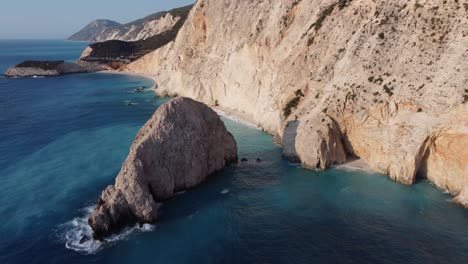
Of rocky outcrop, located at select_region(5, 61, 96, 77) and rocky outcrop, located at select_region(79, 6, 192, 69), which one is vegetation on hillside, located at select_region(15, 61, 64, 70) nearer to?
rocky outcrop, located at select_region(5, 61, 96, 77)

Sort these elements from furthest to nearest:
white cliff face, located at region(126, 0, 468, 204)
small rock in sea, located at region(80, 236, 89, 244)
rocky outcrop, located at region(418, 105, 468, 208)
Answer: white cliff face, located at region(126, 0, 468, 204) → rocky outcrop, located at region(418, 105, 468, 208) → small rock in sea, located at region(80, 236, 89, 244)

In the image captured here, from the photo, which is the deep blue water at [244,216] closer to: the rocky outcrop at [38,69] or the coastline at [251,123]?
the coastline at [251,123]

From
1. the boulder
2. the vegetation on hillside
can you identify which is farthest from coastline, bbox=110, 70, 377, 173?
the vegetation on hillside

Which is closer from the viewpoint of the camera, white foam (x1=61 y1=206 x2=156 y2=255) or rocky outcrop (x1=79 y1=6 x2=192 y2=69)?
white foam (x1=61 y1=206 x2=156 y2=255)

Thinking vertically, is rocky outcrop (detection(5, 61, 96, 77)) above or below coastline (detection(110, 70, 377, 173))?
above

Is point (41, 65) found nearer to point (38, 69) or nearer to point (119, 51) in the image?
point (38, 69)

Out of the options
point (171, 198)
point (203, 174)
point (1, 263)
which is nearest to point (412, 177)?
point (203, 174)

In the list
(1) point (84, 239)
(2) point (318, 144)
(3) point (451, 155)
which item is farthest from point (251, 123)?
(1) point (84, 239)
